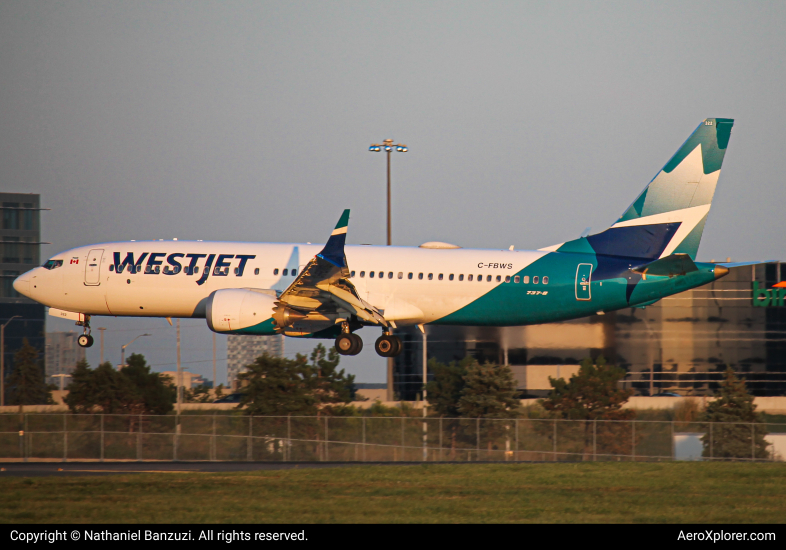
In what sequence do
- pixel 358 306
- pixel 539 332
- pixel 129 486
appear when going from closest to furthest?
pixel 129 486
pixel 358 306
pixel 539 332

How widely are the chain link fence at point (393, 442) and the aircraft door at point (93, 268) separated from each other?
6800 mm

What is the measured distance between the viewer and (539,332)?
67.1 metres

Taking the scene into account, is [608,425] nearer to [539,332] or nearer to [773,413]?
[539,332]

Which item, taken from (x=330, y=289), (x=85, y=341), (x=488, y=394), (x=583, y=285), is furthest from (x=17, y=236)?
(x=583, y=285)

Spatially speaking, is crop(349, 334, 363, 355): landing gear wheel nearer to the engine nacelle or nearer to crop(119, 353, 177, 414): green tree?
the engine nacelle

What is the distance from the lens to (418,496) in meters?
23.4

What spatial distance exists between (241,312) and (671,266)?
51.8ft

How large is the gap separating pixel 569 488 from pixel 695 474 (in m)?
5.18

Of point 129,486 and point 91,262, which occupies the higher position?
point 91,262

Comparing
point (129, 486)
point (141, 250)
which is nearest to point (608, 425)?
point (141, 250)

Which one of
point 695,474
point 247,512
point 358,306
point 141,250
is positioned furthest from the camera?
point 141,250

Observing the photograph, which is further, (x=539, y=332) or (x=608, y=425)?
(x=539, y=332)

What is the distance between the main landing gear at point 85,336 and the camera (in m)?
39.2

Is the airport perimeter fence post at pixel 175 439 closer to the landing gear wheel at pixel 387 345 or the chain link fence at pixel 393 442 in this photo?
the chain link fence at pixel 393 442
